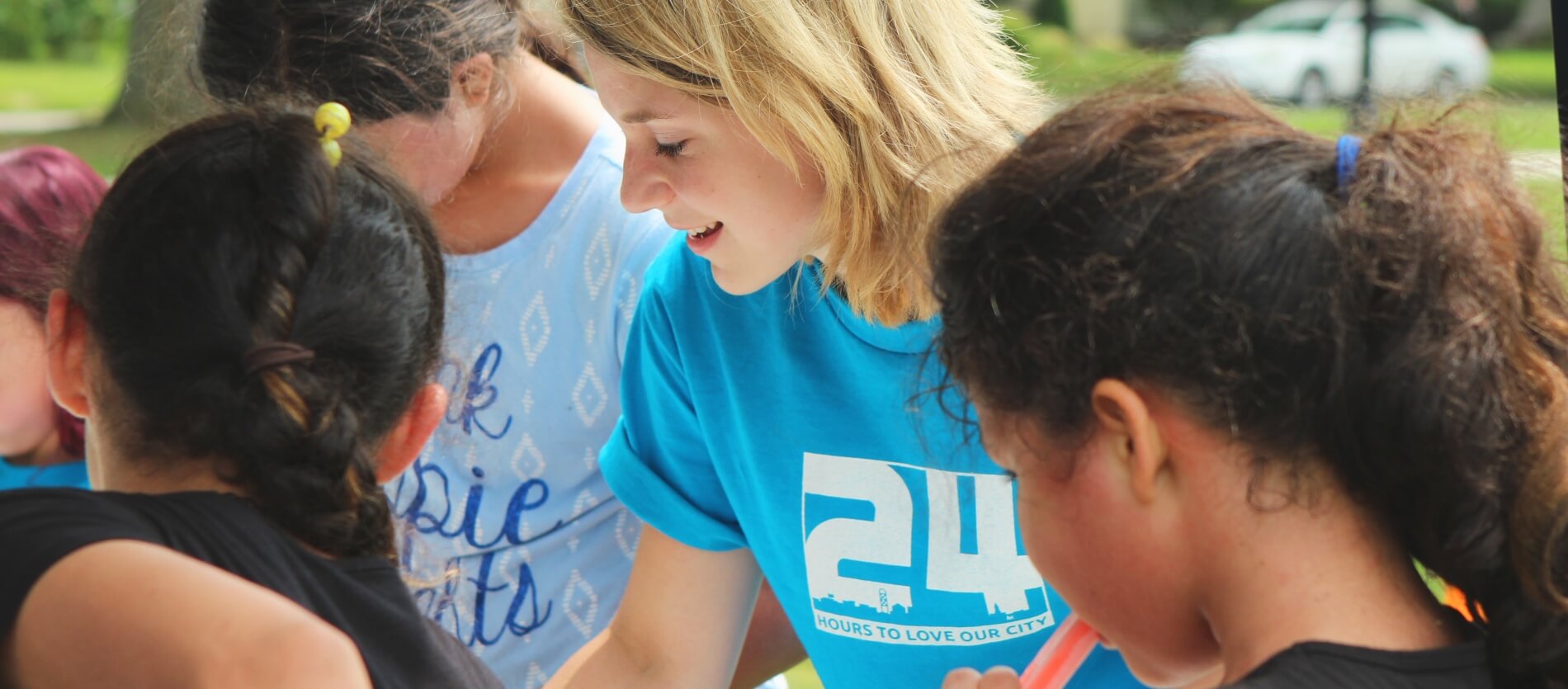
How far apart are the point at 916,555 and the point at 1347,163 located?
2.36ft

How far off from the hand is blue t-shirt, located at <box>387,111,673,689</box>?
0.86 m

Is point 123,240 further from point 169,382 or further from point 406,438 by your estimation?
point 406,438

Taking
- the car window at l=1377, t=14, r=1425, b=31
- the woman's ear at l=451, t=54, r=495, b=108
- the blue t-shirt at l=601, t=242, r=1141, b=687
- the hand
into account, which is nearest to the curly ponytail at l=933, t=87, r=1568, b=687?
the hand

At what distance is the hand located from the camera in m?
1.35

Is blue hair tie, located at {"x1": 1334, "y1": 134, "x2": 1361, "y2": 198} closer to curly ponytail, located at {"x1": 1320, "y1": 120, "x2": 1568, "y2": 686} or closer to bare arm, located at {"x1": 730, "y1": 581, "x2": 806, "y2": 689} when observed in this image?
curly ponytail, located at {"x1": 1320, "y1": 120, "x2": 1568, "y2": 686}

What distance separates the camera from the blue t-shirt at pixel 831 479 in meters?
1.61

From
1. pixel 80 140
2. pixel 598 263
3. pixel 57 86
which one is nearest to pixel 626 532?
pixel 598 263

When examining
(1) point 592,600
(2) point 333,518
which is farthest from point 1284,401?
(1) point 592,600

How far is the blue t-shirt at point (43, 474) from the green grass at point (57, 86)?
47.6 ft

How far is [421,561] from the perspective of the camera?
7.05ft

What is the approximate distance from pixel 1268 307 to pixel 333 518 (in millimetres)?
779

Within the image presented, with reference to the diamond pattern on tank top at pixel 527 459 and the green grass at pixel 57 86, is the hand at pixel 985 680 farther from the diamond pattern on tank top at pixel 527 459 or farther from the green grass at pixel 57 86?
the green grass at pixel 57 86

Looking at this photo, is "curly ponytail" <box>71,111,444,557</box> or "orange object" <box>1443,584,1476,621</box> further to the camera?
"curly ponytail" <box>71,111,444,557</box>

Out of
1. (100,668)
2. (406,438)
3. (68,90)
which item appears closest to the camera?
(100,668)
